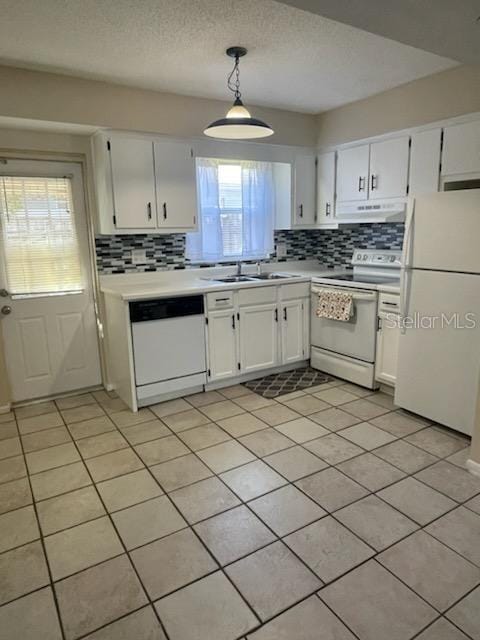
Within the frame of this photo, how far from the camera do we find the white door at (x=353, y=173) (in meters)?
3.79

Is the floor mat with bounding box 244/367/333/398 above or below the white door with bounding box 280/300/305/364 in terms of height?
below

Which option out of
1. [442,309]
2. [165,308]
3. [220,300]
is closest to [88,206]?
[165,308]

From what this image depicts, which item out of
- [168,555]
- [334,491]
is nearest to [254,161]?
[334,491]

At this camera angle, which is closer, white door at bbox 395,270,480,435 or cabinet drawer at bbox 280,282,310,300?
white door at bbox 395,270,480,435

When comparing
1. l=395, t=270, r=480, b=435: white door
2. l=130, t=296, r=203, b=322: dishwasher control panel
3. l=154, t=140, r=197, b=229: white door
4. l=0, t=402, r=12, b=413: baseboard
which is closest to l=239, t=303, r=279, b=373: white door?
l=130, t=296, r=203, b=322: dishwasher control panel

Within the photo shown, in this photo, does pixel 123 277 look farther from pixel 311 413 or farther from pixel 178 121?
pixel 311 413

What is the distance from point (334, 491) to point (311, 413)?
39.0 inches

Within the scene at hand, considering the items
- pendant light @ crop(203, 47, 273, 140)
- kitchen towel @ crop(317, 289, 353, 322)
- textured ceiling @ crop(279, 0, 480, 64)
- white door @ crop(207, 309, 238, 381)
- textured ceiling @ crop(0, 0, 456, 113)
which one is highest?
textured ceiling @ crop(0, 0, 456, 113)

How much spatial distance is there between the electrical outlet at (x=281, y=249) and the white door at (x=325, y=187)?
49 centimetres

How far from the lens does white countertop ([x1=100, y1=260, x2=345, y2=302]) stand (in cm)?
332

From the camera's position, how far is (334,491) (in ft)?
7.52

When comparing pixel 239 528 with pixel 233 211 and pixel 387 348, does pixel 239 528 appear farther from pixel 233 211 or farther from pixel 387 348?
pixel 233 211

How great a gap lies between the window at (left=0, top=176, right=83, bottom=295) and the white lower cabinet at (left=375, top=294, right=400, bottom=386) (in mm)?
2538

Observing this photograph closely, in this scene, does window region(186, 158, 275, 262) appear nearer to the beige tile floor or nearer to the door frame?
the door frame
